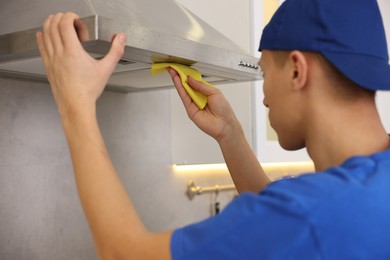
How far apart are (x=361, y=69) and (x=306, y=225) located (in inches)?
10.8

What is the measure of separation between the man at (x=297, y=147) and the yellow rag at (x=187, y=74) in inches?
8.2

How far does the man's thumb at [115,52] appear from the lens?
860mm

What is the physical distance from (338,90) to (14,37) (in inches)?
23.3

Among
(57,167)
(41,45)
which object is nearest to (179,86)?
(41,45)

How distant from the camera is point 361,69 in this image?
81cm

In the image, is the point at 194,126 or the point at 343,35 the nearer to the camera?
the point at 343,35

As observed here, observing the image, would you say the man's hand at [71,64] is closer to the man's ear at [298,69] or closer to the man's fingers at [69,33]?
the man's fingers at [69,33]

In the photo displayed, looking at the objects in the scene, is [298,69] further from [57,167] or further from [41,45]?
[57,167]

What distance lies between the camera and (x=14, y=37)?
0.97 metres

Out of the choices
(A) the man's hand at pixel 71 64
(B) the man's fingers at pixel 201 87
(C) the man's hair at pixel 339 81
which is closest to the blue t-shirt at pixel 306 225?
(C) the man's hair at pixel 339 81

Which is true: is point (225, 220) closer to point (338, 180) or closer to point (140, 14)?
point (338, 180)

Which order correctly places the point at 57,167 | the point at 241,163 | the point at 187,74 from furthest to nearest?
the point at 57,167 < the point at 241,163 < the point at 187,74

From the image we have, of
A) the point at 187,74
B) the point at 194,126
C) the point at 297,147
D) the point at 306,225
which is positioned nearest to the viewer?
the point at 306,225

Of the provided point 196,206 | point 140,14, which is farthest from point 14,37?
point 196,206
